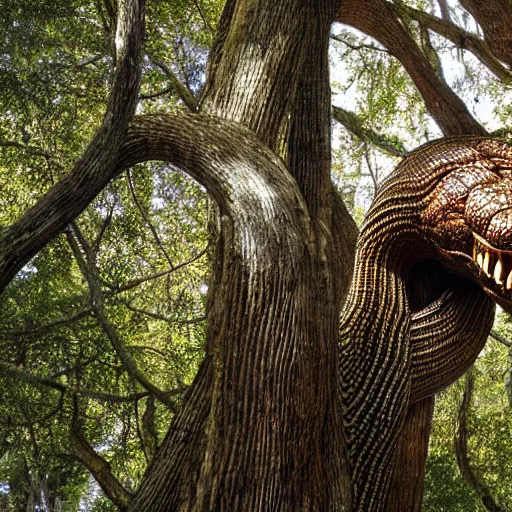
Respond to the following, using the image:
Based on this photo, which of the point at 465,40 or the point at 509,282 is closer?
the point at 509,282

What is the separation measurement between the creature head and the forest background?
204 cm

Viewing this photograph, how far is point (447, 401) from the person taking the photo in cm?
890

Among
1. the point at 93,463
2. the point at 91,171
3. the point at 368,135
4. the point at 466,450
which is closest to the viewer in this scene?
the point at 91,171

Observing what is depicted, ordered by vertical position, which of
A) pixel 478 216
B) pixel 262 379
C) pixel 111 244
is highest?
pixel 111 244

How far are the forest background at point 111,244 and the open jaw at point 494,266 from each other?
2314 millimetres

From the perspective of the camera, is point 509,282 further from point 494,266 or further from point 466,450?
point 466,450

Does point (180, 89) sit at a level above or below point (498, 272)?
above

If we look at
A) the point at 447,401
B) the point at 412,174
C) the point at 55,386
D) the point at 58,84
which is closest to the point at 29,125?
the point at 58,84

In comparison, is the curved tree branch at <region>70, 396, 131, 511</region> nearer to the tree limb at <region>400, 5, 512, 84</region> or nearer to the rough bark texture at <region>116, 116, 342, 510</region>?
the rough bark texture at <region>116, 116, 342, 510</region>

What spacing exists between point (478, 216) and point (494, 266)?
22 cm

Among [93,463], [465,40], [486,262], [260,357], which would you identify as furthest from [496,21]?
[93,463]

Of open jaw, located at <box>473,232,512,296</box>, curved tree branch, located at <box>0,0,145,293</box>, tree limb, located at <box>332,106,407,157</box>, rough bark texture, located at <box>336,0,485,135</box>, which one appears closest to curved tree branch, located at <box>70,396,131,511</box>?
curved tree branch, located at <box>0,0,145,293</box>

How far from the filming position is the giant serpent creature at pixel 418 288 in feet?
10.0

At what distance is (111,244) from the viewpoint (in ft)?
21.4
